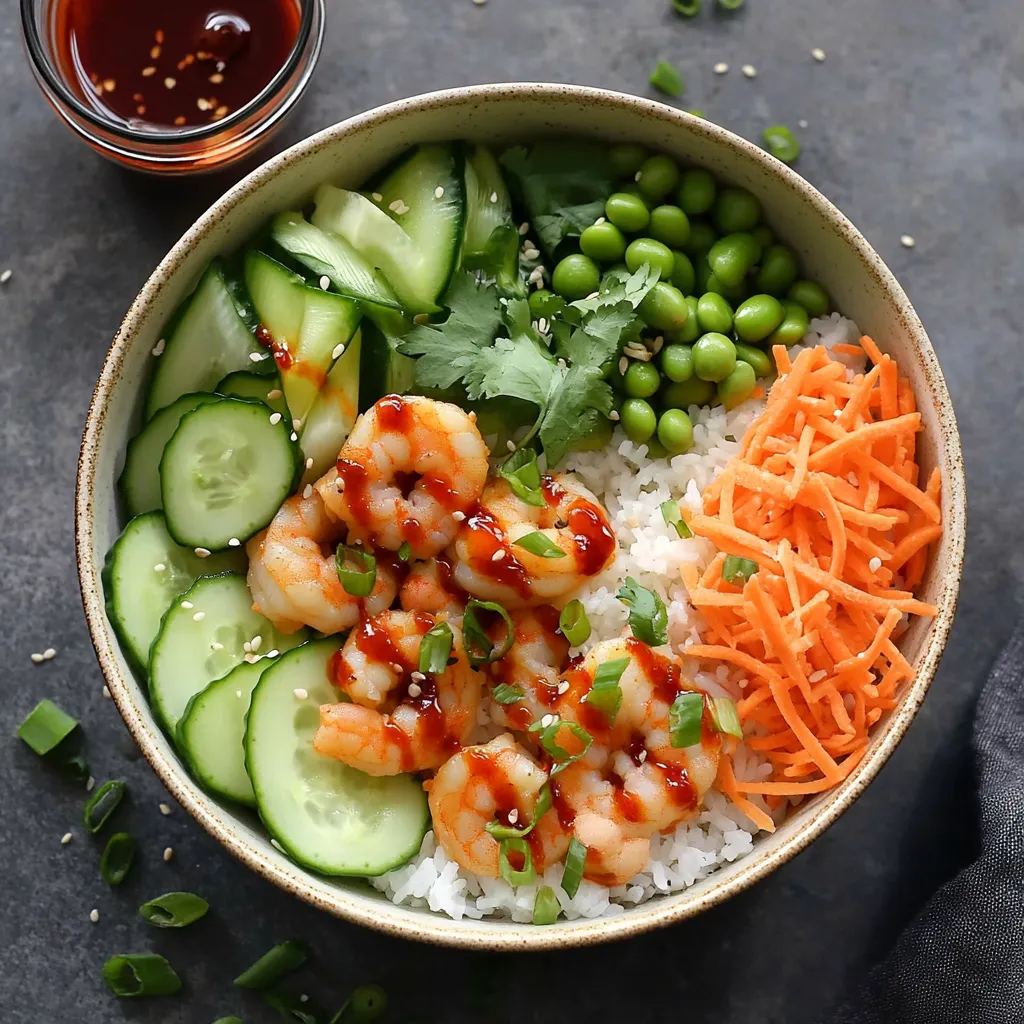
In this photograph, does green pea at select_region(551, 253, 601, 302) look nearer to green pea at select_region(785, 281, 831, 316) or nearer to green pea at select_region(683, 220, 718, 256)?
green pea at select_region(683, 220, 718, 256)

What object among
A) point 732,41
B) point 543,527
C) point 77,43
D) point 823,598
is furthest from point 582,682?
point 77,43

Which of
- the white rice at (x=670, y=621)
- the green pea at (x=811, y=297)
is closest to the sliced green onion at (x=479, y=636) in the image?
the white rice at (x=670, y=621)

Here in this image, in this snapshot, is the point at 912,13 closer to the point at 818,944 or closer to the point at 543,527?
the point at 543,527

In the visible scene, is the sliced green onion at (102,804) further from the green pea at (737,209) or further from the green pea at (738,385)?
the green pea at (737,209)

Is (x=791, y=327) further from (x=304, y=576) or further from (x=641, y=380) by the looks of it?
(x=304, y=576)

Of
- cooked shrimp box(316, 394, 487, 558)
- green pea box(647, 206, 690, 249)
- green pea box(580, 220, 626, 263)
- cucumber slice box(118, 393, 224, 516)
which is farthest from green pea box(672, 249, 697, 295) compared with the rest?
cucumber slice box(118, 393, 224, 516)
